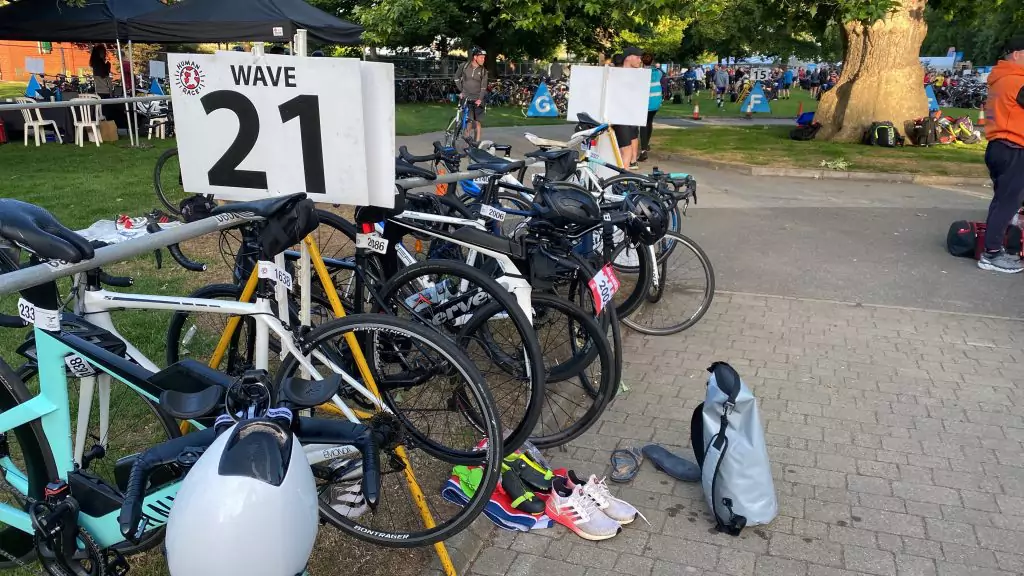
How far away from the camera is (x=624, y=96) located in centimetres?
783

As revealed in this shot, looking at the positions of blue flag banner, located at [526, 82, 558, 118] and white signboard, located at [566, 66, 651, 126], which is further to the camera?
blue flag banner, located at [526, 82, 558, 118]

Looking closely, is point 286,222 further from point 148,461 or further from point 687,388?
point 687,388

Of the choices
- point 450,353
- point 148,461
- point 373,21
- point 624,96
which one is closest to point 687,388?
point 450,353

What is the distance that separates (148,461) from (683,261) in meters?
4.26

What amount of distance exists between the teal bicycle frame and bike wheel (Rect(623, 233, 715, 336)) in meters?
3.74

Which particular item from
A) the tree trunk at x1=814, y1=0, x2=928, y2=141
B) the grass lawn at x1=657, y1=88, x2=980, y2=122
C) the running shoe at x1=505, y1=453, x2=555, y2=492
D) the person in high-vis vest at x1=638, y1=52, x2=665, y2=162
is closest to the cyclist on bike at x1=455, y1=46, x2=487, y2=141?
the person in high-vis vest at x1=638, y1=52, x2=665, y2=162

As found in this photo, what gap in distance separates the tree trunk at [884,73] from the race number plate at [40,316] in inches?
678

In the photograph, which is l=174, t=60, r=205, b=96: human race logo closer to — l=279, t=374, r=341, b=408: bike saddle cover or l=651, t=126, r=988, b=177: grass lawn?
l=279, t=374, r=341, b=408: bike saddle cover

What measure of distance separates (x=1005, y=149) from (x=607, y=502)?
5990mm

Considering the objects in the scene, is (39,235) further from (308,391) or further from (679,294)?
(679,294)

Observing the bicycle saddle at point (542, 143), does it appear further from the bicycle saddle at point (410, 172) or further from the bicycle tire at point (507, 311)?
the bicycle tire at point (507, 311)

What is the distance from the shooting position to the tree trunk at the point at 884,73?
16094 mm

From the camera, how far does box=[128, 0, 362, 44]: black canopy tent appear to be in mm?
12750

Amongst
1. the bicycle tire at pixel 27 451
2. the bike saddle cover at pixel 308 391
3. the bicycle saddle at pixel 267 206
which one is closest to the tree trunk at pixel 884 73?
the bicycle saddle at pixel 267 206
